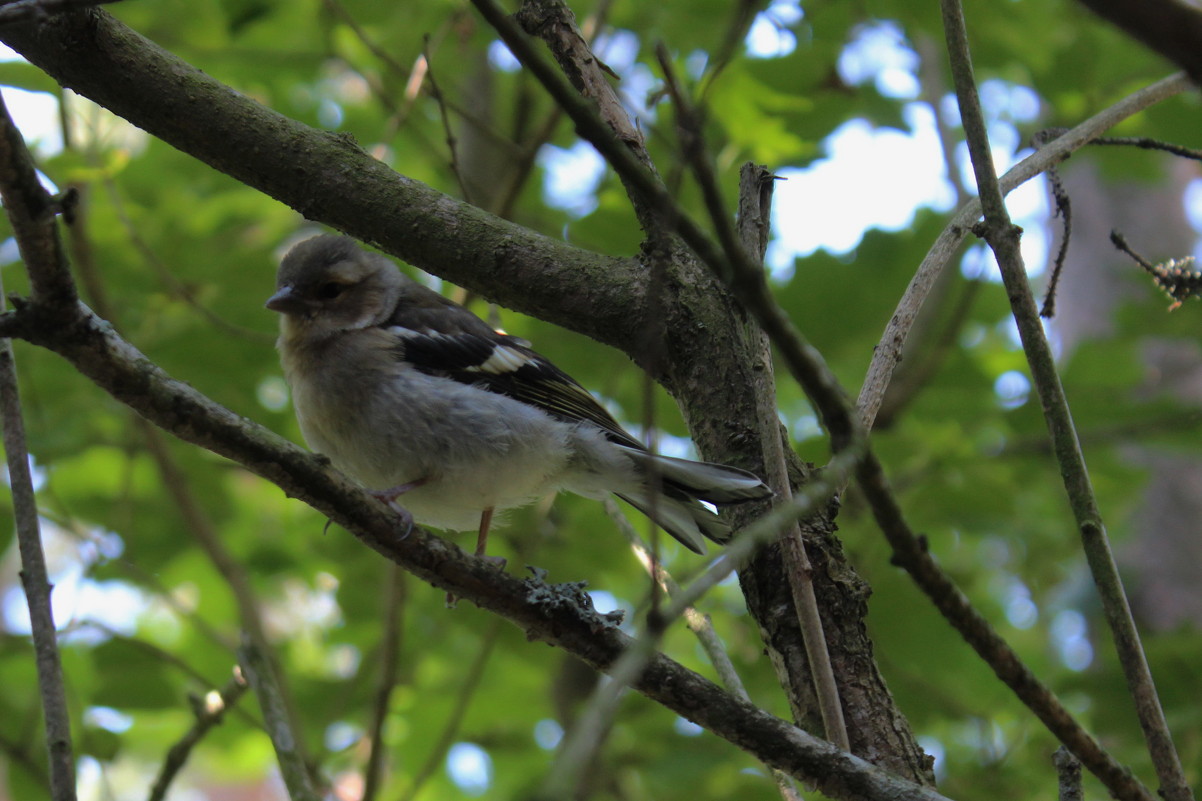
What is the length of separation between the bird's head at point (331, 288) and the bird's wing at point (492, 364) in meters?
0.15

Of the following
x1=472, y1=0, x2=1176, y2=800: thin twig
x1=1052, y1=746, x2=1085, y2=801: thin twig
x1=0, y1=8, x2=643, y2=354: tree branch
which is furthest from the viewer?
x1=0, y1=8, x2=643, y2=354: tree branch

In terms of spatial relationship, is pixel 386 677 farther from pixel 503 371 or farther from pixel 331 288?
pixel 331 288

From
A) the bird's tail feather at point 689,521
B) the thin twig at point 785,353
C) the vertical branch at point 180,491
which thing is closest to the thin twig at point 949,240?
the thin twig at point 785,353

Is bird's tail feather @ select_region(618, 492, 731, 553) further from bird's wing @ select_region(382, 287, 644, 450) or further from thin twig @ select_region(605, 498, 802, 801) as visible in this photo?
thin twig @ select_region(605, 498, 802, 801)

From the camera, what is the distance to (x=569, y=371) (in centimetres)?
489

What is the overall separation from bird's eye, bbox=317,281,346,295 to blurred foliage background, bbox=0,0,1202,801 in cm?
67

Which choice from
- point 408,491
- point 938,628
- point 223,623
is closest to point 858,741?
point 408,491

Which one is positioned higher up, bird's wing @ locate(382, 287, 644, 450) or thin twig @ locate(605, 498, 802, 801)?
bird's wing @ locate(382, 287, 644, 450)

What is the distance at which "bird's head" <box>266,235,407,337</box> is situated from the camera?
12.6 ft

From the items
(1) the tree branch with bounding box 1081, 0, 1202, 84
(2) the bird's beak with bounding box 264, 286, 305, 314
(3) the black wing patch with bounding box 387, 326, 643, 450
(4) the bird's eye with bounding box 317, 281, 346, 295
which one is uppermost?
(4) the bird's eye with bounding box 317, 281, 346, 295

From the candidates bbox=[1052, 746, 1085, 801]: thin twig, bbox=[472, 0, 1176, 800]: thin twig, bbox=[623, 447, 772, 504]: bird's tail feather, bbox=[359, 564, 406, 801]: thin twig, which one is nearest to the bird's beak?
bbox=[359, 564, 406, 801]: thin twig

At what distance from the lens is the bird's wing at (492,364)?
359 cm

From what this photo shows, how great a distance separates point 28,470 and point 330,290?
1.94 meters

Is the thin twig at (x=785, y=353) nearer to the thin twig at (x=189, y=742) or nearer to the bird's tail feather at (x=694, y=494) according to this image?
the bird's tail feather at (x=694, y=494)
